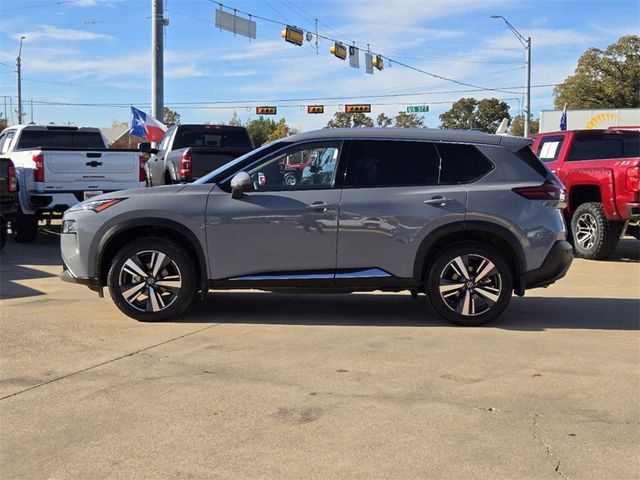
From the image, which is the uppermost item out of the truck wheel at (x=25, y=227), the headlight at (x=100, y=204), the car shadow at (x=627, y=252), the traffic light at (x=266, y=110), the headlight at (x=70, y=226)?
the traffic light at (x=266, y=110)

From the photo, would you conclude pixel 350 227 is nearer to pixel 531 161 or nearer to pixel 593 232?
pixel 531 161

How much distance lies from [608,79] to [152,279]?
172ft

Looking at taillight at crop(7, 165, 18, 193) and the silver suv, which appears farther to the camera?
taillight at crop(7, 165, 18, 193)

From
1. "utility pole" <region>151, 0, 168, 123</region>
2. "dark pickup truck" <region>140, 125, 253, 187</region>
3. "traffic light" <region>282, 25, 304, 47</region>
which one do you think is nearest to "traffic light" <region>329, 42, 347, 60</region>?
"traffic light" <region>282, 25, 304, 47</region>

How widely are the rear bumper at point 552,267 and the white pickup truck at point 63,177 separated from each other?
26.0ft

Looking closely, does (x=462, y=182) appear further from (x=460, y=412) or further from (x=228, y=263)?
(x=460, y=412)

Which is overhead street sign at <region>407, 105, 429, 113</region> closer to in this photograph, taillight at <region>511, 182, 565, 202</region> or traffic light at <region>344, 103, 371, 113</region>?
traffic light at <region>344, 103, 371, 113</region>

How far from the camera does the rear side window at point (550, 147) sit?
1206 cm

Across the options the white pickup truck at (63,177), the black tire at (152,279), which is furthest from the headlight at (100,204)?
the white pickup truck at (63,177)

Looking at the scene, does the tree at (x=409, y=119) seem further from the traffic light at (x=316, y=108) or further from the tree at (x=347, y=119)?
the traffic light at (x=316, y=108)

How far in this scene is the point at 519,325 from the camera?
6391 mm

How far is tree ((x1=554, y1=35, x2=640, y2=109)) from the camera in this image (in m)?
50.8

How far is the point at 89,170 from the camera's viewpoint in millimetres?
11531

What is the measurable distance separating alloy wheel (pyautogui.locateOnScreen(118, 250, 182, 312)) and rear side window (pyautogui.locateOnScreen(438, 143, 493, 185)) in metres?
2.67
